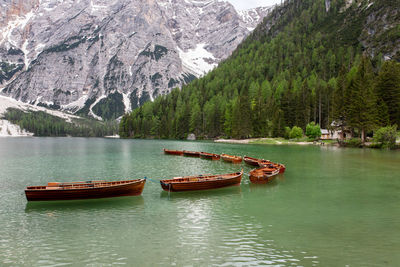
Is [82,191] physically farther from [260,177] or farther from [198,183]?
[260,177]

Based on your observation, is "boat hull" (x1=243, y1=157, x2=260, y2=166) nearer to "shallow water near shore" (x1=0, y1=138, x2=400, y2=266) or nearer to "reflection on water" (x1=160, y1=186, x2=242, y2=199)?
"shallow water near shore" (x1=0, y1=138, x2=400, y2=266)

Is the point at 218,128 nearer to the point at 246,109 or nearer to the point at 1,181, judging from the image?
the point at 246,109

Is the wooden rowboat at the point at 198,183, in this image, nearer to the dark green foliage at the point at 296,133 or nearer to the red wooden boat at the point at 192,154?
the red wooden boat at the point at 192,154

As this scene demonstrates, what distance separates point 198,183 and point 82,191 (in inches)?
526

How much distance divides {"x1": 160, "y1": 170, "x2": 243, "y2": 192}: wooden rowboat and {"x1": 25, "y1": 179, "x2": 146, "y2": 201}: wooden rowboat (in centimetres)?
359

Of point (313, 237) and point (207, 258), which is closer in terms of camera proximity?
point (207, 258)

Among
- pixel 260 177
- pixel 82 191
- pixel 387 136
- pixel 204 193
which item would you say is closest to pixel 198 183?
pixel 204 193

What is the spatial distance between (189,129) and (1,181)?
146753 mm

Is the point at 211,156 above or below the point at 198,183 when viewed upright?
above

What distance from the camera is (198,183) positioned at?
35.3 m

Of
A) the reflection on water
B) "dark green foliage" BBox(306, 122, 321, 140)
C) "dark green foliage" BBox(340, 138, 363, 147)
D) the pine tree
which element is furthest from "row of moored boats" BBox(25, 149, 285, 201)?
"dark green foliage" BBox(306, 122, 321, 140)

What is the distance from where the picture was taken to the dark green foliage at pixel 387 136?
8619 centimetres

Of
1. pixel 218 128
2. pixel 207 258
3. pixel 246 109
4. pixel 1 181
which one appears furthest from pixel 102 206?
pixel 218 128

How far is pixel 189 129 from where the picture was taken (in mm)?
187250
